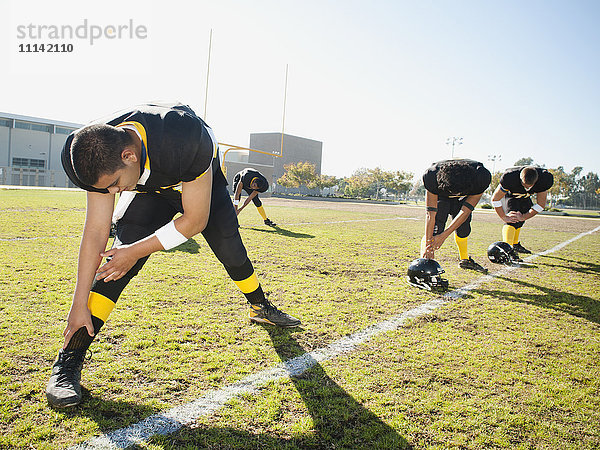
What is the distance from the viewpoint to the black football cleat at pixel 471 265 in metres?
6.78

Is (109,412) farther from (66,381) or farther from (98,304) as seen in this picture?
(98,304)

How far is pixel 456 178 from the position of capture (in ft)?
17.5

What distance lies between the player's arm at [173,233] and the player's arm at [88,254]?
0.45 ft

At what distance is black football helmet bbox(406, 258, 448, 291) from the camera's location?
5.29 m

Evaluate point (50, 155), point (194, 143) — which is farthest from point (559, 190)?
point (50, 155)

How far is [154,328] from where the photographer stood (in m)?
3.41

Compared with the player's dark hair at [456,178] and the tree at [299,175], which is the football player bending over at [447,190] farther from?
the tree at [299,175]

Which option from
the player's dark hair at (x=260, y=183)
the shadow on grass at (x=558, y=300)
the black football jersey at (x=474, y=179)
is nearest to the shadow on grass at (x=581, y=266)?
the shadow on grass at (x=558, y=300)

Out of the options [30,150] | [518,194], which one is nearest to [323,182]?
[30,150]

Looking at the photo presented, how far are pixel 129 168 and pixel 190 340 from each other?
65.3 inches

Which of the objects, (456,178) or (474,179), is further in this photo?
(474,179)

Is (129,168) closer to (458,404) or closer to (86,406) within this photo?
(86,406)

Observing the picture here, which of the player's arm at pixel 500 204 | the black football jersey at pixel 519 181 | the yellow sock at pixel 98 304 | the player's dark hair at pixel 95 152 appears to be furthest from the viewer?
the player's arm at pixel 500 204

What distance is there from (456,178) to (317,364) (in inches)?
140
